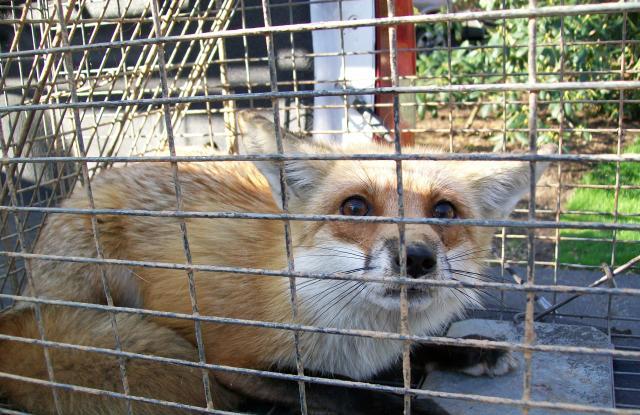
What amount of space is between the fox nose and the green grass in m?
2.31

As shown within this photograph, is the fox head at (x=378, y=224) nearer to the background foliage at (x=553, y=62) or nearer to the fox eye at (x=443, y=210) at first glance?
the fox eye at (x=443, y=210)

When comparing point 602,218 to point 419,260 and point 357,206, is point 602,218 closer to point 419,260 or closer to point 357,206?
point 357,206

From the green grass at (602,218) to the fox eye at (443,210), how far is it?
5.96ft

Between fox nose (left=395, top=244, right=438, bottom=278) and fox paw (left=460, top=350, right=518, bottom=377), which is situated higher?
fox nose (left=395, top=244, right=438, bottom=278)

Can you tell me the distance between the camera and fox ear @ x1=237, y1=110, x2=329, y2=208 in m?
1.69

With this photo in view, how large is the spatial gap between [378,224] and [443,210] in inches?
12.3

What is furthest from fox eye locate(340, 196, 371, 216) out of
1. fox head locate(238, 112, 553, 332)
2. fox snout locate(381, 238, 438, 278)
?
fox snout locate(381, 238, 438, 278)

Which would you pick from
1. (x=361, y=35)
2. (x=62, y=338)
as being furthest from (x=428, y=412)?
(x=361, y=35)

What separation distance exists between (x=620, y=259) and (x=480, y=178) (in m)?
2.27

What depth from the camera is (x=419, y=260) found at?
142 cm

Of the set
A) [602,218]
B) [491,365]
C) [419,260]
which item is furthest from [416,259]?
[602,218]

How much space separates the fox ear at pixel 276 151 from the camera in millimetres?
1694

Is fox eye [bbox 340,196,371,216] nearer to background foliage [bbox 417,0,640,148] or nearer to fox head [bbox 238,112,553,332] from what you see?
fox head [bbox 238,112,553,332]

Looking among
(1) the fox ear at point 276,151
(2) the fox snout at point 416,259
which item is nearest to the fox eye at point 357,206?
(1) the fox ear at point 276,151
